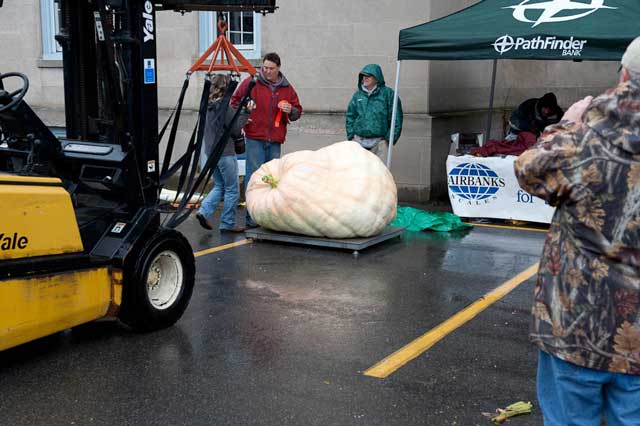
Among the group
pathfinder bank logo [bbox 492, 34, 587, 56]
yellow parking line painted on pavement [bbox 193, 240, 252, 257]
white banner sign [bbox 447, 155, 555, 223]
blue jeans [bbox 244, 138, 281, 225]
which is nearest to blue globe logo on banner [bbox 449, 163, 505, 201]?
white banner sign [bbox 447, 155, 555, 223]

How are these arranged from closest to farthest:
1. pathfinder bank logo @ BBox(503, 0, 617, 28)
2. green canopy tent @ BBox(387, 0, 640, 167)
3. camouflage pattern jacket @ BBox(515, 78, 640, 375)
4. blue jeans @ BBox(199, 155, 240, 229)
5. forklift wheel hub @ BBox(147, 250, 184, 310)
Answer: camouflage pattern jacket @ BBox(515, 78, 640, 375)
forklift wheel hub @ BBox(147, 250, 184, 310)
green canopy tent @ BBox(387, 0, 640, 167)
pathfinder bank logo @ BBox(503, 0, 617, 28)
blue jeans @ BBox(199, 155, 240, 229)

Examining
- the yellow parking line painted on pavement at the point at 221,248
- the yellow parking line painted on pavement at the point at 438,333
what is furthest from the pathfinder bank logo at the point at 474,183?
the yellow parking line painted on pavement at the point at 221,248

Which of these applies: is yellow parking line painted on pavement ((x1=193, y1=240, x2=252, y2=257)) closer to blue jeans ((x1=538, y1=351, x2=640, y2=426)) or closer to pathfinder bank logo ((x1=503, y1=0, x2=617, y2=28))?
pathfinder bank logo ((x1=503, y1=0, x2=617, y2=28))

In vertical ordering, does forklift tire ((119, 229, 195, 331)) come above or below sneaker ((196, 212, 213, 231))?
above

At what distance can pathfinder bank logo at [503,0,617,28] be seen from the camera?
29.1 ft

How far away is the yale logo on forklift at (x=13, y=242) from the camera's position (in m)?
4.26

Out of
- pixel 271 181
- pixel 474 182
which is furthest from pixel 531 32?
pixel 271 181

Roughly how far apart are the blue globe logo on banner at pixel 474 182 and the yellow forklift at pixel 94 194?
15.8 ft

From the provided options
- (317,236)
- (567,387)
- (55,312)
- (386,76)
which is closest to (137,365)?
(55,312)

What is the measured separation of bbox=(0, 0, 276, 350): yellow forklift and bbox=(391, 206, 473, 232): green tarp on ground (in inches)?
170

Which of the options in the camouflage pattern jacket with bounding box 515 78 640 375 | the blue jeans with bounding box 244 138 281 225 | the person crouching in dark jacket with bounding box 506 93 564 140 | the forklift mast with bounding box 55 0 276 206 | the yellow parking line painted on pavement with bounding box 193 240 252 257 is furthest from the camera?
the person crouching in dark jacket with bounding box 506 93 564 140

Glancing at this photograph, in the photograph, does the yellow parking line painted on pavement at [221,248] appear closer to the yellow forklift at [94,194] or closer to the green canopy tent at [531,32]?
the yellow forklift at [94,194]

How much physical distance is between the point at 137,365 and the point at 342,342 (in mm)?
1411

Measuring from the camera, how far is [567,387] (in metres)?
2.72
